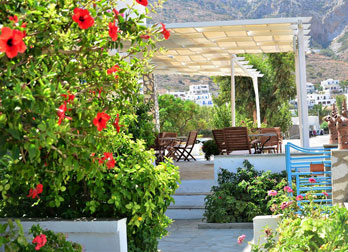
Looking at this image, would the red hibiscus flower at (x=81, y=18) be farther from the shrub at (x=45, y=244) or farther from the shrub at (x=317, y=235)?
the shrub at (x=317, y=235)

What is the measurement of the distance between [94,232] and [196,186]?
4819mm

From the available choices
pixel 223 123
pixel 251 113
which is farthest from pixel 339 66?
pixel 223 123

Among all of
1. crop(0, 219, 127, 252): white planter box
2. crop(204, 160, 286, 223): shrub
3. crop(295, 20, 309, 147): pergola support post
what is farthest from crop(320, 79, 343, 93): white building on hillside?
crop(0, 219, 127, 252): white planter box

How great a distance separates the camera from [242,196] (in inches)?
295

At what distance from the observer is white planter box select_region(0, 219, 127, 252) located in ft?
13.2

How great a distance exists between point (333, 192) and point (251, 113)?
79.5 ft

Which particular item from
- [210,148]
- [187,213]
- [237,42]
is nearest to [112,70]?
[187,213]

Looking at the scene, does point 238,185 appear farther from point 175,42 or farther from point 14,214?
point 175,42

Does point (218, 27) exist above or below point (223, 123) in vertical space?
above

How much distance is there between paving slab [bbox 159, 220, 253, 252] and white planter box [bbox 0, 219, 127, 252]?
5.97 ft

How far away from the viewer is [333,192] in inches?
219

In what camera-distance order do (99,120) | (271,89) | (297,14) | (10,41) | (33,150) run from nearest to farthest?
1. (10,41)
2. (33,150)
3. (99,120)
4. (271,89)
5. (297,14)

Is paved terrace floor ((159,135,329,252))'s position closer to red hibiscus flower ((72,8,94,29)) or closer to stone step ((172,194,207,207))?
stone step ((172,194,207,207))

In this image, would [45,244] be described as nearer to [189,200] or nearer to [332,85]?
[189,200]
